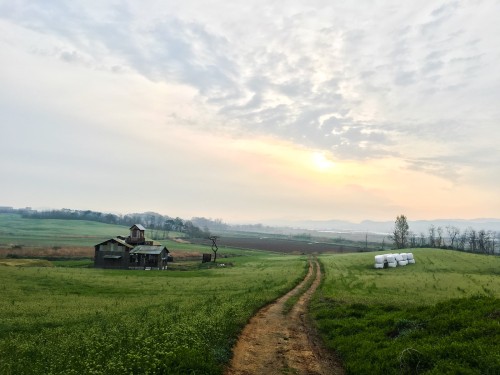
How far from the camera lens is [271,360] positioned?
1714 centimetres

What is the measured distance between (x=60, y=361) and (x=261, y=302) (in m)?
19.5

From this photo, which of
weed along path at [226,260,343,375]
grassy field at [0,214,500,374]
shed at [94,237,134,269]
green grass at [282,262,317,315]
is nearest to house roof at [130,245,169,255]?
shed at [94,237,134,269]

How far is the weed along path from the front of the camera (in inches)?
631

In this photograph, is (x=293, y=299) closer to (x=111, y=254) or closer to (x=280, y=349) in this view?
(x=280, y=349)

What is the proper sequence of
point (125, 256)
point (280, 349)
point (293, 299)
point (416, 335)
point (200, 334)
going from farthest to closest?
point (125, 256) → point (293, 299) → point (200, 334) → point (280, 349) → point (416, 335)

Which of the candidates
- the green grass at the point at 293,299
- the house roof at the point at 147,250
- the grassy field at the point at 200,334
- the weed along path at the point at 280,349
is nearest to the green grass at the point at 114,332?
the grassy field at the point at 200,334

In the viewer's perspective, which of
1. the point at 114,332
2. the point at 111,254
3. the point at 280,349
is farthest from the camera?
the point at 111,254

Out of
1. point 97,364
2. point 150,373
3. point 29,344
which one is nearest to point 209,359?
point 150,373

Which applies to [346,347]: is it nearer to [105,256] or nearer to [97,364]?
[97,364]

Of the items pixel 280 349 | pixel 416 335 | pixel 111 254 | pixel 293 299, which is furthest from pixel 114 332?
pixel 111 254

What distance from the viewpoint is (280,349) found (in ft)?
62.3

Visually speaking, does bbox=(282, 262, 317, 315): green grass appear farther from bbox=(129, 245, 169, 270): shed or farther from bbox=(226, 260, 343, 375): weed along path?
bbox=(129, 245, 169, 270): shed

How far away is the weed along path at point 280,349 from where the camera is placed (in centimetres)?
1603

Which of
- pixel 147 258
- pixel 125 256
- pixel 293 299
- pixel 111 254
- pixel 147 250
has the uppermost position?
pixel 293 299
